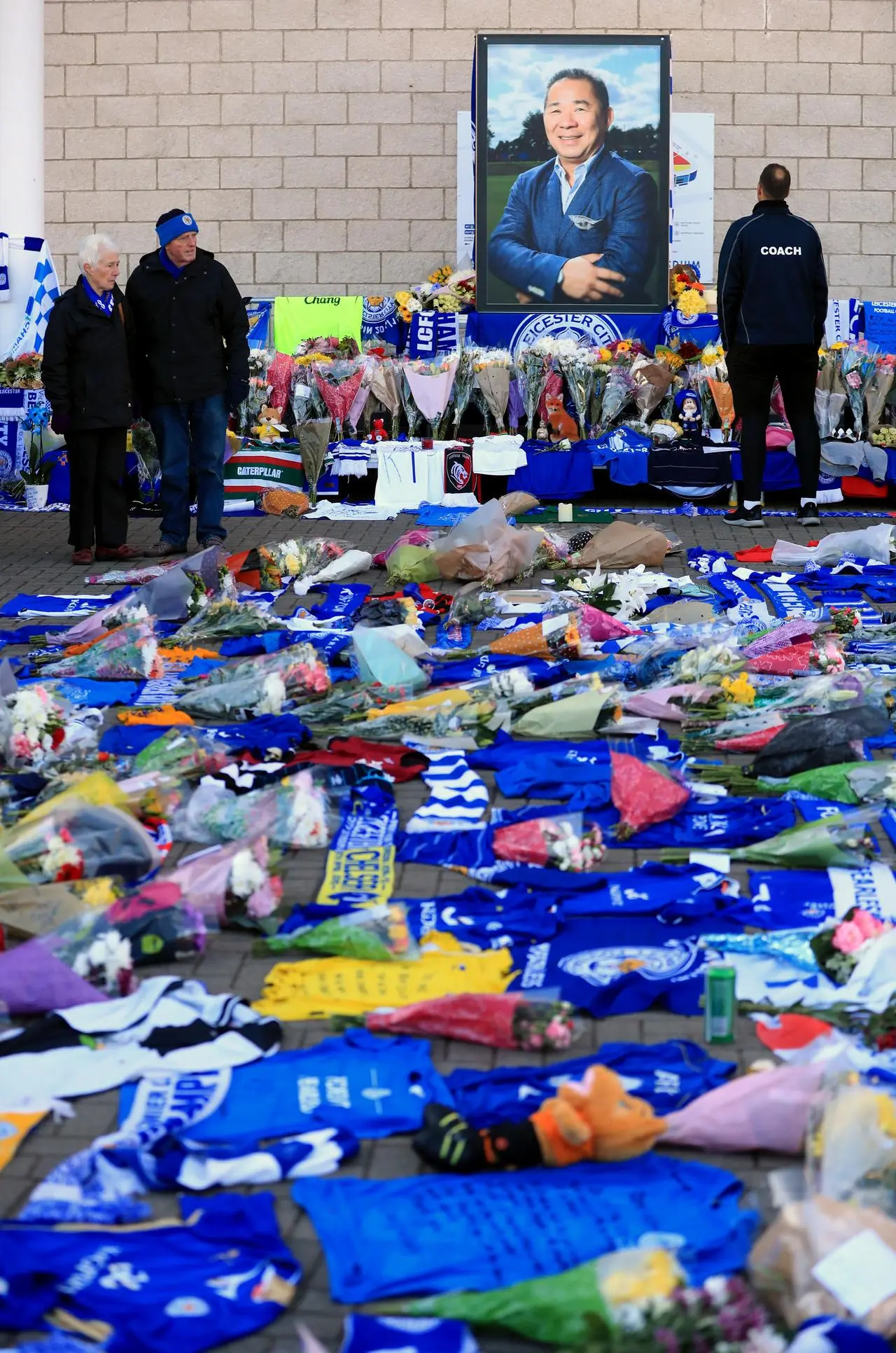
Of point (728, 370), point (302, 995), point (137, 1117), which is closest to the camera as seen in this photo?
point (137, 1117)

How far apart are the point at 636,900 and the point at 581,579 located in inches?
175

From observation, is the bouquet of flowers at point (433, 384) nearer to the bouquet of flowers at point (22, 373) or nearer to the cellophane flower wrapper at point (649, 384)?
the cellophane flower wrapper at point (649, 384)

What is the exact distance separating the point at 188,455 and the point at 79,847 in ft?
18.2

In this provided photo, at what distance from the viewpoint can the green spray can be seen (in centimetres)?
371

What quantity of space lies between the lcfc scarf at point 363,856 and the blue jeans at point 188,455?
189 inches

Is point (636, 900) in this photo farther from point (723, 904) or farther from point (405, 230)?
point (405, 230)

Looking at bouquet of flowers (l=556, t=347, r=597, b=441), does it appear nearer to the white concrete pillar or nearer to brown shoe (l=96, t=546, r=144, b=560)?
brown shoe (l=96, t=546, r=144, b=560)

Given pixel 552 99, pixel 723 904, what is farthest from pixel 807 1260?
pixel 552 99

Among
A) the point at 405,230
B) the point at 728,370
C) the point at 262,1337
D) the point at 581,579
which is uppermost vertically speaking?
the point at 405,230

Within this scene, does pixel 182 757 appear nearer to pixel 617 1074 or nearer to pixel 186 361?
pixel 617 1074

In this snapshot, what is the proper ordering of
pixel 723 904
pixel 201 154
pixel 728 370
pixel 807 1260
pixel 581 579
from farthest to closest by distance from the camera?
1. pixel 201 154
2. pixel 728 370
3. pixel 581 579
4. pixel 723 904
5. pixel 807 1260

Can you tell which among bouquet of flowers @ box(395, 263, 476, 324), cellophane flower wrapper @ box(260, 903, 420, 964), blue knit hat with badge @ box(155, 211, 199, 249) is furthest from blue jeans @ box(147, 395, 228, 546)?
cellophane flower wrapper @ box(260, 903, 420, 964)

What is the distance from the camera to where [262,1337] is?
2760mm

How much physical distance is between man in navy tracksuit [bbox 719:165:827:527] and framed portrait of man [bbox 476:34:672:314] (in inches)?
99.0
